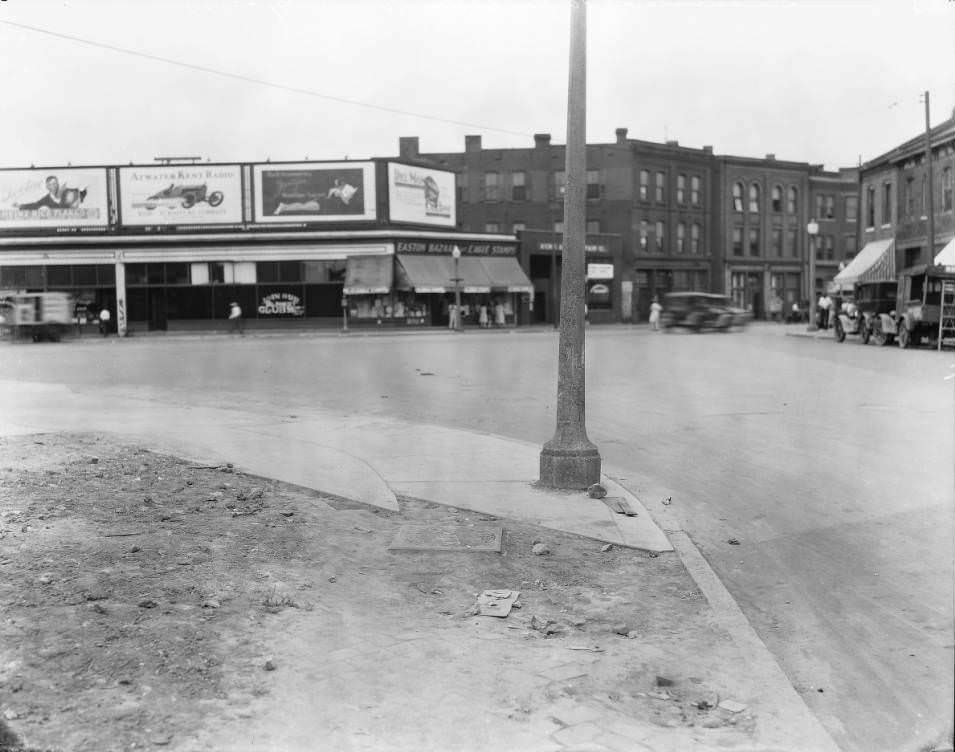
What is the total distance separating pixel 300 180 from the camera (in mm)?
50688

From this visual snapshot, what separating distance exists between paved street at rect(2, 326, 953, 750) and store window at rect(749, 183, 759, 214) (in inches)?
1862

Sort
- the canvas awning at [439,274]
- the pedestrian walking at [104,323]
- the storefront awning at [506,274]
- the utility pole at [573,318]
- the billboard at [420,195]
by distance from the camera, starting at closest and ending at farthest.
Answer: the utility pole at [573,318] → the pedestrian walking at [104,323] → the canvas awning at [439,274] → the billboard at [420,195] → the storefront awning at [506,274]

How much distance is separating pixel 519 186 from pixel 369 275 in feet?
59.7

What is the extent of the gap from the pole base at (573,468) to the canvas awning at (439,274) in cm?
3992

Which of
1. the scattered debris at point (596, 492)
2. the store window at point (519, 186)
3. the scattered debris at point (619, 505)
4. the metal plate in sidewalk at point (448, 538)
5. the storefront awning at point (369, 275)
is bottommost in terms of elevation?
the scattered debris at point (619, 505)

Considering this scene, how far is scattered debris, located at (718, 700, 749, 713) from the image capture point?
4344 millimetres

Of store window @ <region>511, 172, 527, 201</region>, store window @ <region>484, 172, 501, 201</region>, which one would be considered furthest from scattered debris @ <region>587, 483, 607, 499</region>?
store window @ <region>484, 172, 501, 201</region>

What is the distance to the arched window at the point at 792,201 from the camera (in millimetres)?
74062

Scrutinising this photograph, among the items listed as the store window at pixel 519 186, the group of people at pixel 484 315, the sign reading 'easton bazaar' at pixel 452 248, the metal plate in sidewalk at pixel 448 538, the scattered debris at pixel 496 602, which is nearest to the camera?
the scattered debris at pixel 496 602

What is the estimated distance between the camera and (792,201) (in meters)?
74.4

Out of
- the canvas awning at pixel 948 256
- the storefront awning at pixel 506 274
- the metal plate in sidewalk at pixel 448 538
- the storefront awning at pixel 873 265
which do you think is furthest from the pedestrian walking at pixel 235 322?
the metal plate in sidewalk at pixel 448 538

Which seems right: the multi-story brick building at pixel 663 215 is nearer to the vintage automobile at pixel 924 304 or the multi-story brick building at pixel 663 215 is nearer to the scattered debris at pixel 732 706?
the vintage automobile at pixel 924 304

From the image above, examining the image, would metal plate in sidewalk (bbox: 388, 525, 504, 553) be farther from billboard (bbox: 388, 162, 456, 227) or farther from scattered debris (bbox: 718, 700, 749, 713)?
billboard (bbox: 388, 162, 456, 227)

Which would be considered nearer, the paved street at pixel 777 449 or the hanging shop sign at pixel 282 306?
the paved street at pixel 777 449
